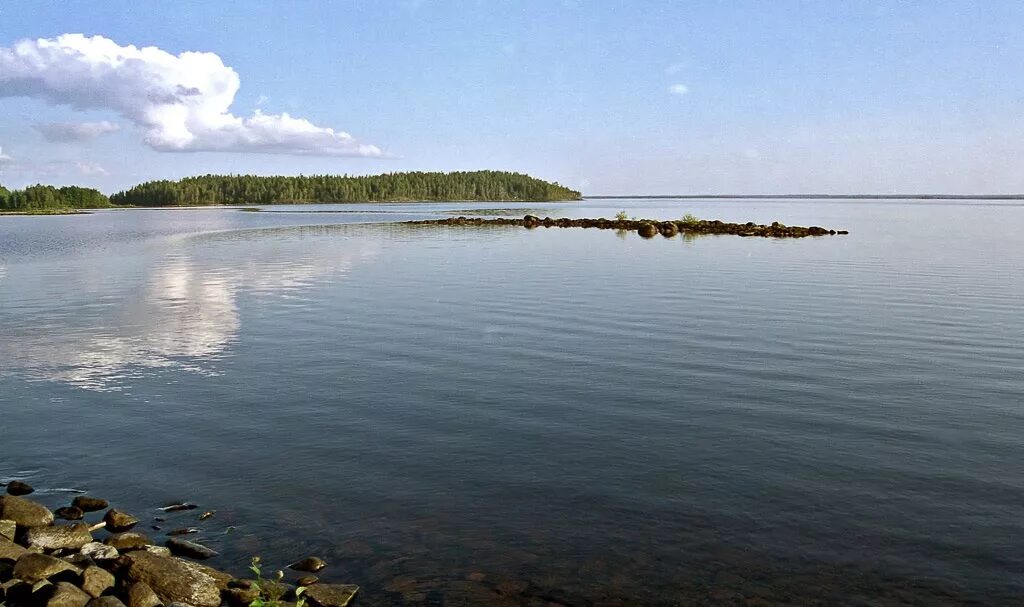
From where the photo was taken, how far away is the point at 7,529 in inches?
469

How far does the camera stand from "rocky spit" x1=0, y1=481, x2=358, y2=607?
33.2 ft

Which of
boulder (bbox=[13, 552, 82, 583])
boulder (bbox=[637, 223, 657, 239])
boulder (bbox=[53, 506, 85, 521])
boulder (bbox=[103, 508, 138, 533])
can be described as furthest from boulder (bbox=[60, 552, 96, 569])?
boulder (bbox=[637, 223, 657, 239])

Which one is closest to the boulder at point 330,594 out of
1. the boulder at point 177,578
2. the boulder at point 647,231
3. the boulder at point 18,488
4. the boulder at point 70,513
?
the boulder at point 177,578

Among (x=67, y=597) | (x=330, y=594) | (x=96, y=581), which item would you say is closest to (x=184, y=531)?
(x=96, y=581)

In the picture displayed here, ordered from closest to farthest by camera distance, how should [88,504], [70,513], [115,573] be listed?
[115,573] < [70,513] < [88,504]

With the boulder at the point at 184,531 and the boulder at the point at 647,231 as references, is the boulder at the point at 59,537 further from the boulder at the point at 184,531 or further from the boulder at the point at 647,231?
the boulder at the point at 647,231

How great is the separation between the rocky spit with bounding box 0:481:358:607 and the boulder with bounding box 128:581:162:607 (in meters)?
0.01

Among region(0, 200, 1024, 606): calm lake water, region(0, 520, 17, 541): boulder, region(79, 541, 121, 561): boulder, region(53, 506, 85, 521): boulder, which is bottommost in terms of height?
region(53, 506, 85, 521): boulder

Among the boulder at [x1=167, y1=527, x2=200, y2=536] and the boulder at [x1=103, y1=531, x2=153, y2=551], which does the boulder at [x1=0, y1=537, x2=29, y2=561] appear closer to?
the boulder at [x1=103, y1=531, x2=153, y2=551]

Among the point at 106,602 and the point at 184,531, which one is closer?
the point at 106,602

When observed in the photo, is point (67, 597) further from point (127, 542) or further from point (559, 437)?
point (559, 437)

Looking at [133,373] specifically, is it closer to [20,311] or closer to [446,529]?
[446,529]

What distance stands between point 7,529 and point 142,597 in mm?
3539

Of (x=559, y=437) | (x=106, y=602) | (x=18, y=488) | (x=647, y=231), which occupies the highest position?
(x=647, y=231)
